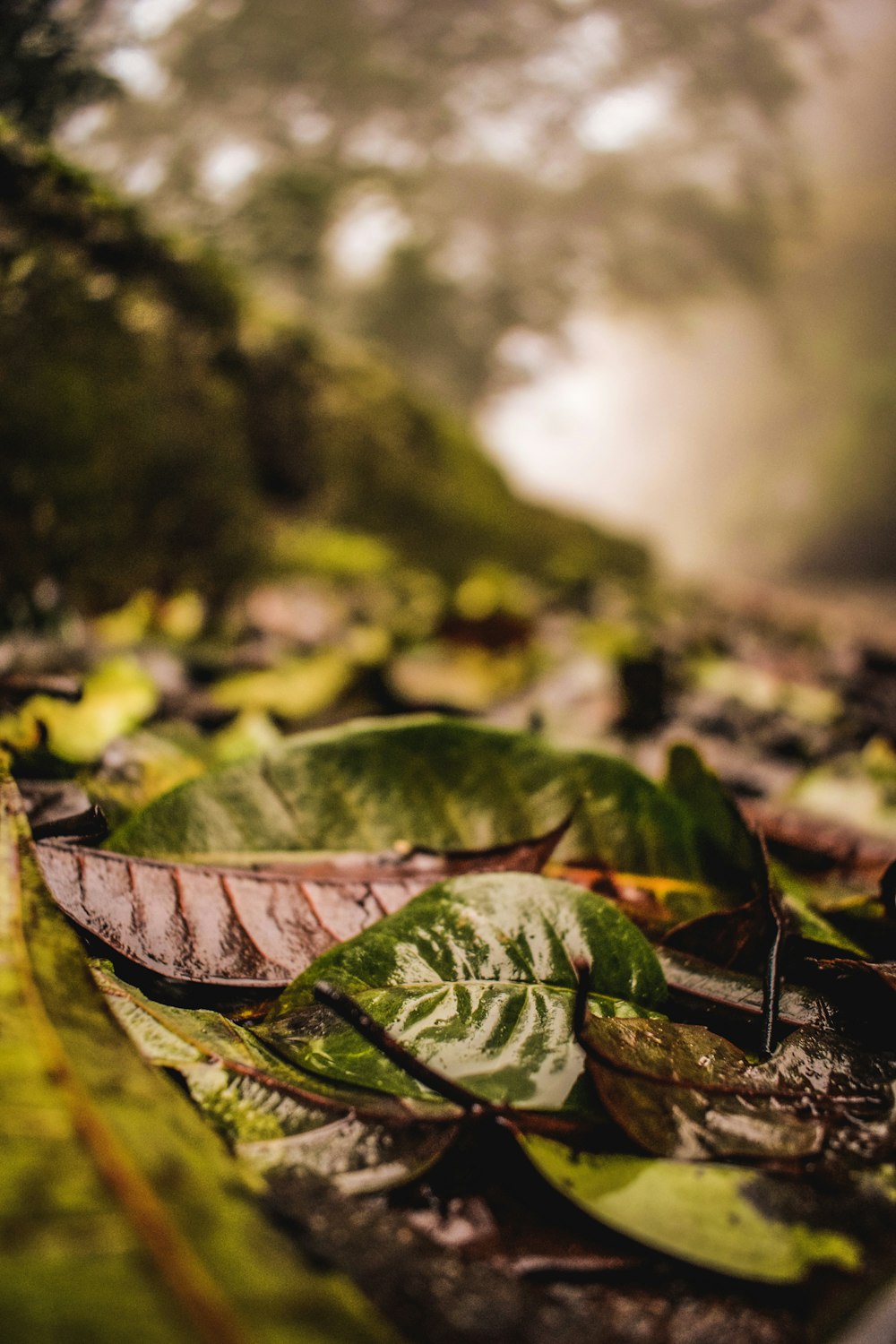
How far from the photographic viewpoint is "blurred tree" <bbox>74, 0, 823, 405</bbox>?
3.62 meters

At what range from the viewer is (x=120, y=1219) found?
0.26 metres

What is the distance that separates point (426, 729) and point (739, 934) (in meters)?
0.36

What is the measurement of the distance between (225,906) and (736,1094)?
1.33 ft

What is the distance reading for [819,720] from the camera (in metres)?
1.88

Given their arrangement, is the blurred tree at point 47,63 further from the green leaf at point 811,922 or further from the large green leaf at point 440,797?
the green leaf at point 811,922

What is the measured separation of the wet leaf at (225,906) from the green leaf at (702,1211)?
0.25 metres

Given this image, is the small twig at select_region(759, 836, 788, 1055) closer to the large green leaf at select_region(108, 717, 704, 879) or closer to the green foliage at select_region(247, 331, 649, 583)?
the large green leaf at select_region(108, 717, 704, 879)

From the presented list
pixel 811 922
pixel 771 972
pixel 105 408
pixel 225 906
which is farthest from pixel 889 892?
pixel 105 408

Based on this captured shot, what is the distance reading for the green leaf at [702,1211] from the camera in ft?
1.13

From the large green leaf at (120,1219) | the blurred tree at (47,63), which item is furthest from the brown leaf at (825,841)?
the blurred tree at (47,63)

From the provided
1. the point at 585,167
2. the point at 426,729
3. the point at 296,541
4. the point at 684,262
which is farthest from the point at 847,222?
the point at 426,729

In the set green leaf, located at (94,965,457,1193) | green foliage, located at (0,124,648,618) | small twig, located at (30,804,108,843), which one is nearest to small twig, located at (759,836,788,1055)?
green leaf, located at (94,965,457,1193)

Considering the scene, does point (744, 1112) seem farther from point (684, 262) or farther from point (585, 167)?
point (684, 262)

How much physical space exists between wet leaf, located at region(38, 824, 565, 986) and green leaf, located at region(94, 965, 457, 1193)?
6 centimetres
